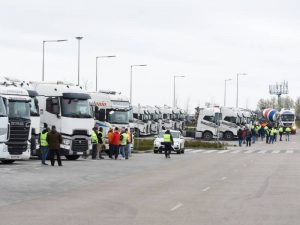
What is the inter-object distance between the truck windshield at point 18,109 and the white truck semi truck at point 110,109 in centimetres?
1016

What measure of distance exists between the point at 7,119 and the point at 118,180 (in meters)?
7.32

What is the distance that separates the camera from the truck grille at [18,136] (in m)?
32.2

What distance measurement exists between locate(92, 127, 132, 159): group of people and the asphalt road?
22.2 feet

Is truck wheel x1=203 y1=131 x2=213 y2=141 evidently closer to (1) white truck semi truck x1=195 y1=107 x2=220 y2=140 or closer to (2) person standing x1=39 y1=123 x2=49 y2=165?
(1) white truck semi truck x1=195 y1=107 x2=220 y2=140

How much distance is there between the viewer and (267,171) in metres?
32.1

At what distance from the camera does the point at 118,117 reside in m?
45.1

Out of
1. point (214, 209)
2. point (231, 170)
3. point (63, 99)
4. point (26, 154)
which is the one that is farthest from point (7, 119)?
point (214, 209)

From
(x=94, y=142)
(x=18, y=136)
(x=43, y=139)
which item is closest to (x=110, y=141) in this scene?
(x=94, y=142)

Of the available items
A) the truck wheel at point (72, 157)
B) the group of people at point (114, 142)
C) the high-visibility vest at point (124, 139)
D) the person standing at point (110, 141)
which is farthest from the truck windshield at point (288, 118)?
the truck wheel at point (72, 157)

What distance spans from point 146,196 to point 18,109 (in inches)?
556

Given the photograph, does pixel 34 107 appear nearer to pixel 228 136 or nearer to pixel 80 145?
pixel 80 145

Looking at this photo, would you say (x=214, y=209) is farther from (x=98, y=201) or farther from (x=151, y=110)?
(x=151, y=110)

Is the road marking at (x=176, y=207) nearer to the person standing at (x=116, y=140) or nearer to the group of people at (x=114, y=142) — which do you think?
the group of people at (x=114, y=142)

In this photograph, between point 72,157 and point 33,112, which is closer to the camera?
point 33,112
